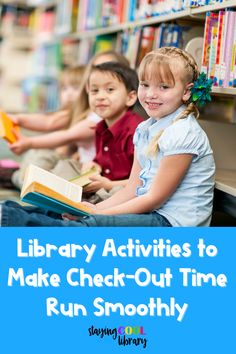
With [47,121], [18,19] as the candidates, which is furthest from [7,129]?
[18,19]

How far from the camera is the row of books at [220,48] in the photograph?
2.39 meters

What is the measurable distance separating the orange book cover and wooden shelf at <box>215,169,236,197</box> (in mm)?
955

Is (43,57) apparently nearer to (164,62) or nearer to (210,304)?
(164,62)

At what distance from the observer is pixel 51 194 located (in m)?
1.90

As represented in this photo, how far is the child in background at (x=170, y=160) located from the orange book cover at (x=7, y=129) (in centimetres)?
95

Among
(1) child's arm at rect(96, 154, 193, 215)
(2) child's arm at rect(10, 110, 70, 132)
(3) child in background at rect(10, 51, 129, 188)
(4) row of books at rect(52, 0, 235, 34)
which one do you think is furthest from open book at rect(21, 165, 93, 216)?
(2) child's arm at rect(10, 110, 70, 132)

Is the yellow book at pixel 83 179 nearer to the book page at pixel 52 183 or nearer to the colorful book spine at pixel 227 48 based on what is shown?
the book page at pixel 52 183

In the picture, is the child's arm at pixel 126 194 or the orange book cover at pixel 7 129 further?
the orange book cover at pixel 7 129

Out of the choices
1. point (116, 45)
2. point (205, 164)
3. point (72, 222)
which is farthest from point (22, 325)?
point (116, 45)

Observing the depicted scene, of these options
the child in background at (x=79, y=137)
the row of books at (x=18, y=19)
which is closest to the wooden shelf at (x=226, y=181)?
the child in background at (x=79, y=137)

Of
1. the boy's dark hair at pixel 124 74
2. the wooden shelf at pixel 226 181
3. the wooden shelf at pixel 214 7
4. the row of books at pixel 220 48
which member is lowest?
the wooden shelf at pixel 226 181

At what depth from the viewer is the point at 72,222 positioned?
1.97 m

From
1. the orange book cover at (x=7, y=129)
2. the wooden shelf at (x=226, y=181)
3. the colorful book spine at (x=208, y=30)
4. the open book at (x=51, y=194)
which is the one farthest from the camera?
the orange book cover at (x=7, y=129)

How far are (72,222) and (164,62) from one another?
55 centimetres
